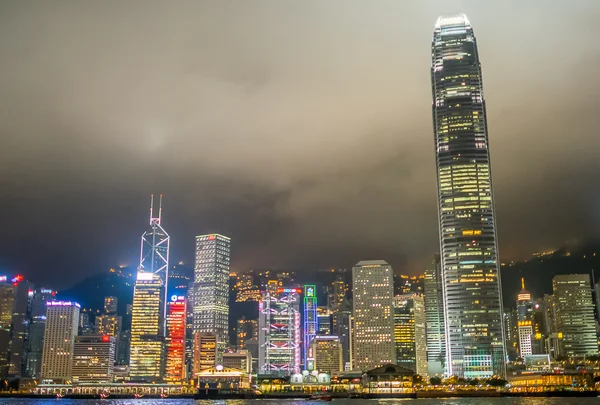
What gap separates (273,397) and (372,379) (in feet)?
94.4

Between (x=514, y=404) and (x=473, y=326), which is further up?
(x=473, y=326)

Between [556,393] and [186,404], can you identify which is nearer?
[186,404]

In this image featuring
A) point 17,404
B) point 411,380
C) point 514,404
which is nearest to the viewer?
point 514,404

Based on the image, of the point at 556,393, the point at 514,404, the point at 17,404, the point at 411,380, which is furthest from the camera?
the point at 411,380

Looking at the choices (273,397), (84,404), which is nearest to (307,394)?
(273,397)

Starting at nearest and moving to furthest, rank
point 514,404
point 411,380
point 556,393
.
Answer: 1. point 514,404
2. point 556,393
3. point 411,380

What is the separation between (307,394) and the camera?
656 feet

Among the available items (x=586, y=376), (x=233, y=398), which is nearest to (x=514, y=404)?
(x=586, y=376)

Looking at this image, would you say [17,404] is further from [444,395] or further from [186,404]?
[444,395]

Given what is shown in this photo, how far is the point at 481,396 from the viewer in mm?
176250

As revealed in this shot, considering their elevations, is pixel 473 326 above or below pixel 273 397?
above

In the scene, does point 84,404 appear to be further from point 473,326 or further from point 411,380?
point 473,326

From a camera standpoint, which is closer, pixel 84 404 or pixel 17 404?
pixel 17 404

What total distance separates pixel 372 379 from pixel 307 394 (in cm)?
1957
